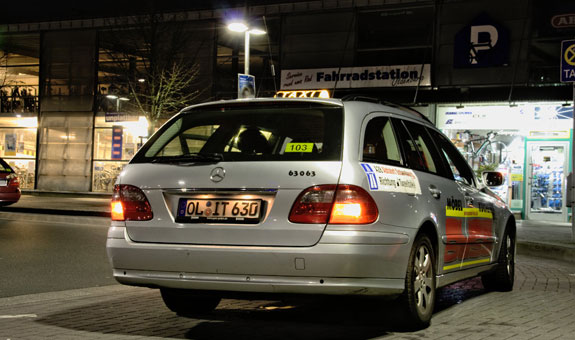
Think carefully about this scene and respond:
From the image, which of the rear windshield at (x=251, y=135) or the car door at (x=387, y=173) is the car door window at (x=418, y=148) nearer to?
the car door at (x=387, y=173)

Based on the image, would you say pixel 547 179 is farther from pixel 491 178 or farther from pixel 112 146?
pixel 112 146

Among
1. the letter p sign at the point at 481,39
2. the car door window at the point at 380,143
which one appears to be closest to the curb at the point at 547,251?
the car door window at the point at 380,143

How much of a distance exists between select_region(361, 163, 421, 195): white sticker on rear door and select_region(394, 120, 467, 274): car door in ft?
0.51

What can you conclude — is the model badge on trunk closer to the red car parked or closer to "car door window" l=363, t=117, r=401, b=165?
"car door window" l=363, t=117, r=401, b=165

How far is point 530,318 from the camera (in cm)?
623

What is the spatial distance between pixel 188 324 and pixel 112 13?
2739 centimetres

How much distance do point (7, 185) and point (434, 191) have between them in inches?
632

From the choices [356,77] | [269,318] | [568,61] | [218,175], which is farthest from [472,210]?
[356,77]

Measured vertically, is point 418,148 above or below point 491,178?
above

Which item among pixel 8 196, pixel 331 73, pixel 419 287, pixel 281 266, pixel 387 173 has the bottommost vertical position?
pixel 419 287

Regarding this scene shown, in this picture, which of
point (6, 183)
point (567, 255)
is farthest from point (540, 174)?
point (6, 183)

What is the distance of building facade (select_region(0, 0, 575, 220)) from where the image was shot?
22422 mm

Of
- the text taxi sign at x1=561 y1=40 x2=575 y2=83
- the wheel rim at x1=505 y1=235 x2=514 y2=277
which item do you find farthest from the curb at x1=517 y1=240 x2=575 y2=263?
the wheel rim at x1=505 y1=235 x2=514 y2=277

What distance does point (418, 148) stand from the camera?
6.18 m
